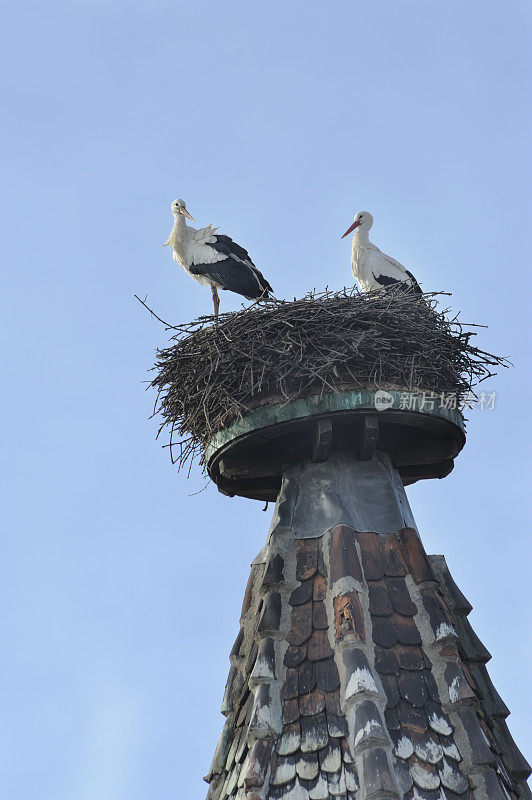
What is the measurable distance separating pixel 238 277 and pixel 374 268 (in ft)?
4.09

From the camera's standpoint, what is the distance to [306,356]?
5422mm

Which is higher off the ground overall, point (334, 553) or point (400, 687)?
point (334, 553)

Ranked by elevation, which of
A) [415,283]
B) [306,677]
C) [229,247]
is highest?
[229,247]

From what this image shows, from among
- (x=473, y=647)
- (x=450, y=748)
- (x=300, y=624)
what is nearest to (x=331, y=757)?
(x=450, y=748)

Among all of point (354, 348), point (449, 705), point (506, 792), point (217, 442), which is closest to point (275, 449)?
point (217, 442)

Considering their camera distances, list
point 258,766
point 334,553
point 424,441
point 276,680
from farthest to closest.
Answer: point 424,441 < point 334,553 < point 276,680 < point 258,766

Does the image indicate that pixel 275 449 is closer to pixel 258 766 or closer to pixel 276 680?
pixel 276 680

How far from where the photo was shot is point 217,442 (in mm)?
5598

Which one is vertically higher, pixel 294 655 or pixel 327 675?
pixel 294 655

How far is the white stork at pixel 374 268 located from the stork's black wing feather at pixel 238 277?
0.87 meters

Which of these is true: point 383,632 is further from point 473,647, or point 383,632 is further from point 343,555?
point 473,647

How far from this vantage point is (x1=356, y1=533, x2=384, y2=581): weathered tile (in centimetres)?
504

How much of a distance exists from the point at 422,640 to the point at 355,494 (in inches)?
37.0

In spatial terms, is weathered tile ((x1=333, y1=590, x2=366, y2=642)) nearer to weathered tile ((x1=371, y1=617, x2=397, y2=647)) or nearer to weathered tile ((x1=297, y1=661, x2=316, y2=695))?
weathered tile ((x1=371, y1=617, x2=397, y2=647))
